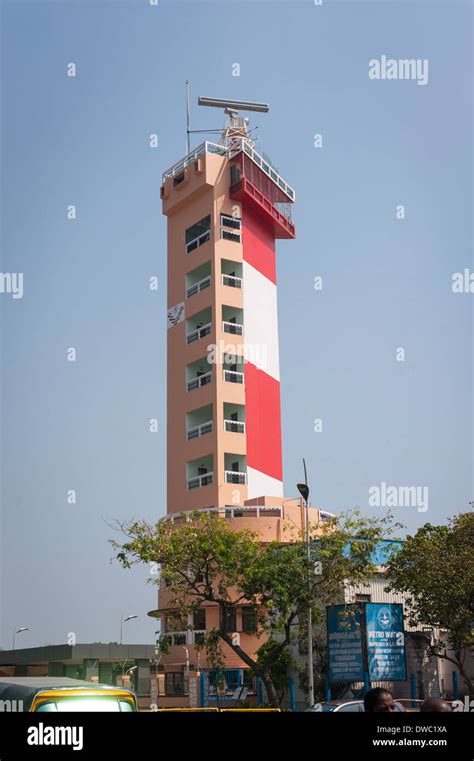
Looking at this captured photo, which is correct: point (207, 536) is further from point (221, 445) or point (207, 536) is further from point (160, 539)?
point (221, 445)

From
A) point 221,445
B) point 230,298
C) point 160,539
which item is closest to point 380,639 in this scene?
point 160,539

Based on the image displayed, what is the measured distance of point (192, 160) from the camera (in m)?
52.5

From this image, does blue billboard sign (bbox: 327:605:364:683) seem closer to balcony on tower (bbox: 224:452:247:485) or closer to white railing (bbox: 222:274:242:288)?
balcony on tower (bbox: 224:452:247:485)

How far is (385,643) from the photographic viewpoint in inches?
1192

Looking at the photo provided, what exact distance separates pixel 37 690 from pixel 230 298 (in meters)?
38.4

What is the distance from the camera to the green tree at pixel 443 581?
105ft

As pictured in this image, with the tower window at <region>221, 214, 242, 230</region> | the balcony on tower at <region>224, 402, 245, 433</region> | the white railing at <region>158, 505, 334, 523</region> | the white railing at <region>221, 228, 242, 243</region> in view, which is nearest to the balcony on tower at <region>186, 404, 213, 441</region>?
the balcony on tower at <region>224, 402, 245, 433</region>

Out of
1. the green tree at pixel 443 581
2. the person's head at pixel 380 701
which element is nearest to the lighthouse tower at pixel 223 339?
the green tree at pixel 443 581

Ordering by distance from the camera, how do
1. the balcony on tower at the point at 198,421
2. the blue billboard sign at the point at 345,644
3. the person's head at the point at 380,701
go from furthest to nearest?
the balcony on tower at the point at 198,421
the blue billboard sign at the point at 345,644
the person's head at the point at 380,701

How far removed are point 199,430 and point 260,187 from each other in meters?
15.5

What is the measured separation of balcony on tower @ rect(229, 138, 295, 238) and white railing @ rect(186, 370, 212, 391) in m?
11.0

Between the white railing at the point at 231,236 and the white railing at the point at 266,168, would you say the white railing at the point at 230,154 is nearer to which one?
the white railing at the point at 266,168

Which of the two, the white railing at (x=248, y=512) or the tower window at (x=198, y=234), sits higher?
the tower window at (x=198, y=234)

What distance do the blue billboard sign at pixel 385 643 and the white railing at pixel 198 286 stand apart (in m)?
24.4
